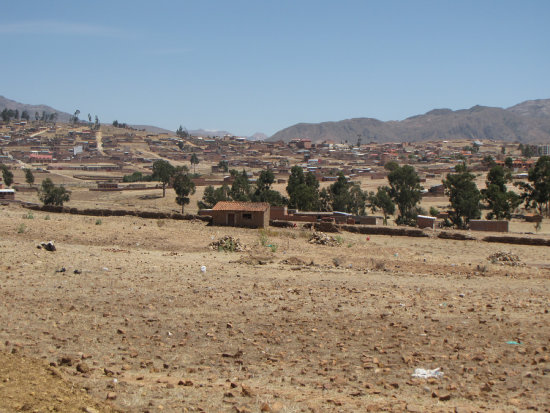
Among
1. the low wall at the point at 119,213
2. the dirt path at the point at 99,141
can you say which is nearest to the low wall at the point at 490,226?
the low wall at the point at 119,213

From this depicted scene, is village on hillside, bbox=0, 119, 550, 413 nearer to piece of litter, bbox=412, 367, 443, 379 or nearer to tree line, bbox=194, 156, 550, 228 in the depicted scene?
piece of litter, bbox=412, 367, 443, 379

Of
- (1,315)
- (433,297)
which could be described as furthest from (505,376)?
(1,315)

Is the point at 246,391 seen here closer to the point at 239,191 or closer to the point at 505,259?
the point at 505,259

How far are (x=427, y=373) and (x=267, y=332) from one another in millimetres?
2670

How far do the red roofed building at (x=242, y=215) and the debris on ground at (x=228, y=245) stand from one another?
17.2 ft

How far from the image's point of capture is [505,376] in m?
7.36

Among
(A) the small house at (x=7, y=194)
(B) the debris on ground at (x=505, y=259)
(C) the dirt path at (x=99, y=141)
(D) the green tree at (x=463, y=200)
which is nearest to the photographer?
(B) the debris on ground at (x=505, y=259)

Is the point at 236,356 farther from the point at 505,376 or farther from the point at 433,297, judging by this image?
the point at 433,297

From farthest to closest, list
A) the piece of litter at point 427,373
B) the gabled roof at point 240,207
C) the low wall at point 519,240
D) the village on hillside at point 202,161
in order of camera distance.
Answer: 1. the village on hillside at point 202,161
2. the gabled roof at point 240,207
3. the low wall at point 519,240
4. the piece of litter at point 427,373

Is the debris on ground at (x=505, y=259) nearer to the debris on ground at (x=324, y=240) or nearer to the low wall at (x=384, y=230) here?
the debris on ground at (x=324, y=240)

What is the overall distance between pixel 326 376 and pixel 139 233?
45.6 feet

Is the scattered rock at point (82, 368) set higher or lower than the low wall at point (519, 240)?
higher

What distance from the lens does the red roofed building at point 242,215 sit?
23938 millimetres

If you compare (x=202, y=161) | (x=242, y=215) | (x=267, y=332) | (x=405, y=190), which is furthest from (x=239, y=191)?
(x=202, y=161)
